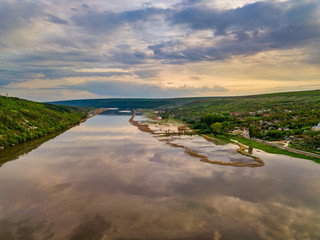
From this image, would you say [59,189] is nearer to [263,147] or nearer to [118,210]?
[118,210]

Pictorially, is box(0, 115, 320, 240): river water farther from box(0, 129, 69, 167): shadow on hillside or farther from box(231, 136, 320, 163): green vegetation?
box(231, 136, 320, 163): green vegetation

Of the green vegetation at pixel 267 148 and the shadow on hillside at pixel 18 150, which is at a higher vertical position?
the shadow on hillside at pixel 18 150

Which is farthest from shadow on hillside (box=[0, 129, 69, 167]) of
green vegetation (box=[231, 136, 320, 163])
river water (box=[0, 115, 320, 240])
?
green vegetation (box=[231, 136, 320, 163])

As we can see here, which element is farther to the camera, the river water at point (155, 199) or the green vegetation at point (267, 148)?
the green vegetation at point (267, 148)

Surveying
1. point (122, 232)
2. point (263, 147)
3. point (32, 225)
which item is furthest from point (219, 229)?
point (263, 147)

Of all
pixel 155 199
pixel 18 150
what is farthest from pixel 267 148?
pixel 18 150

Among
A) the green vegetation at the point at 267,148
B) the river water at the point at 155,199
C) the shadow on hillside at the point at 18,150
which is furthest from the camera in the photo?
the green vegetation at the point at 267,148

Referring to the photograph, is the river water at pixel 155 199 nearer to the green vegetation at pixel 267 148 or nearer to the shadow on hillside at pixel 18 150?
the shadow on hillside at pixel 18 150

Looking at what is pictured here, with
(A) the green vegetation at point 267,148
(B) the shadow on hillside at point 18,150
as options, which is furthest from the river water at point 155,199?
(A) the green vegetation at point 267,148
